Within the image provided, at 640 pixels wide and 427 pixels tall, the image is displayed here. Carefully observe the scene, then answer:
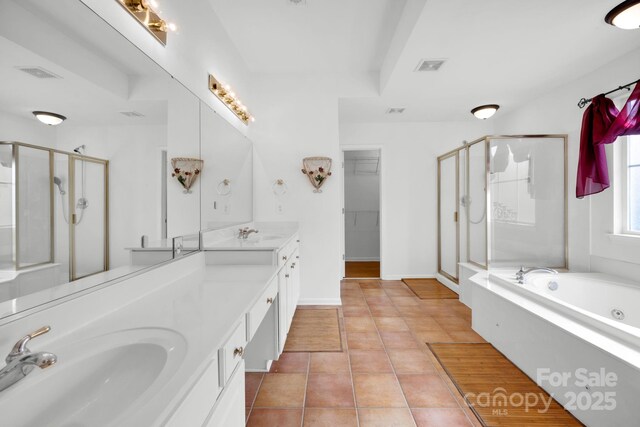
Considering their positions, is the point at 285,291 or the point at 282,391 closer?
the point at 282,391

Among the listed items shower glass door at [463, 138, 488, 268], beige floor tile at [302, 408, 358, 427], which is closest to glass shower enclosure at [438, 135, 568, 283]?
shower glass door at [463, 138, 488, 268]

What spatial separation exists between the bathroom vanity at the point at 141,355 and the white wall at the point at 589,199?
3.12m

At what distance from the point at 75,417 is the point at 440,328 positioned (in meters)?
2.82

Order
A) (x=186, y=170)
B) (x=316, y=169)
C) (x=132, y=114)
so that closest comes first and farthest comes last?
(x=132, y=114)
(x=186, y=170)
(x=316, y=169)

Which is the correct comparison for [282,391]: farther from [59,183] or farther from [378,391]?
[59,183]

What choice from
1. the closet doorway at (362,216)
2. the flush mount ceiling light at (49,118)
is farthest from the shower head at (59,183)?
the closet doorway at (362,216)

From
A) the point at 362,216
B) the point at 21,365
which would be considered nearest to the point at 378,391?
the point at 21,365

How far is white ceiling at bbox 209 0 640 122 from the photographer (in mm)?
2061

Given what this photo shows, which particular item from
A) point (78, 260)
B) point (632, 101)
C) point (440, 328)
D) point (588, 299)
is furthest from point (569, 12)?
point (78, 260)

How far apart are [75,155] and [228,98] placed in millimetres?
1795

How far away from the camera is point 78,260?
104cm

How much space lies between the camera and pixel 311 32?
272 cm

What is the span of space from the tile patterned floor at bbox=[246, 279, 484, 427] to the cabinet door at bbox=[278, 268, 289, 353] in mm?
220

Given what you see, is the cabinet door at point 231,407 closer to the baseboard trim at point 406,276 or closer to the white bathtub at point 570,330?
the white bathtub at point 570,330
